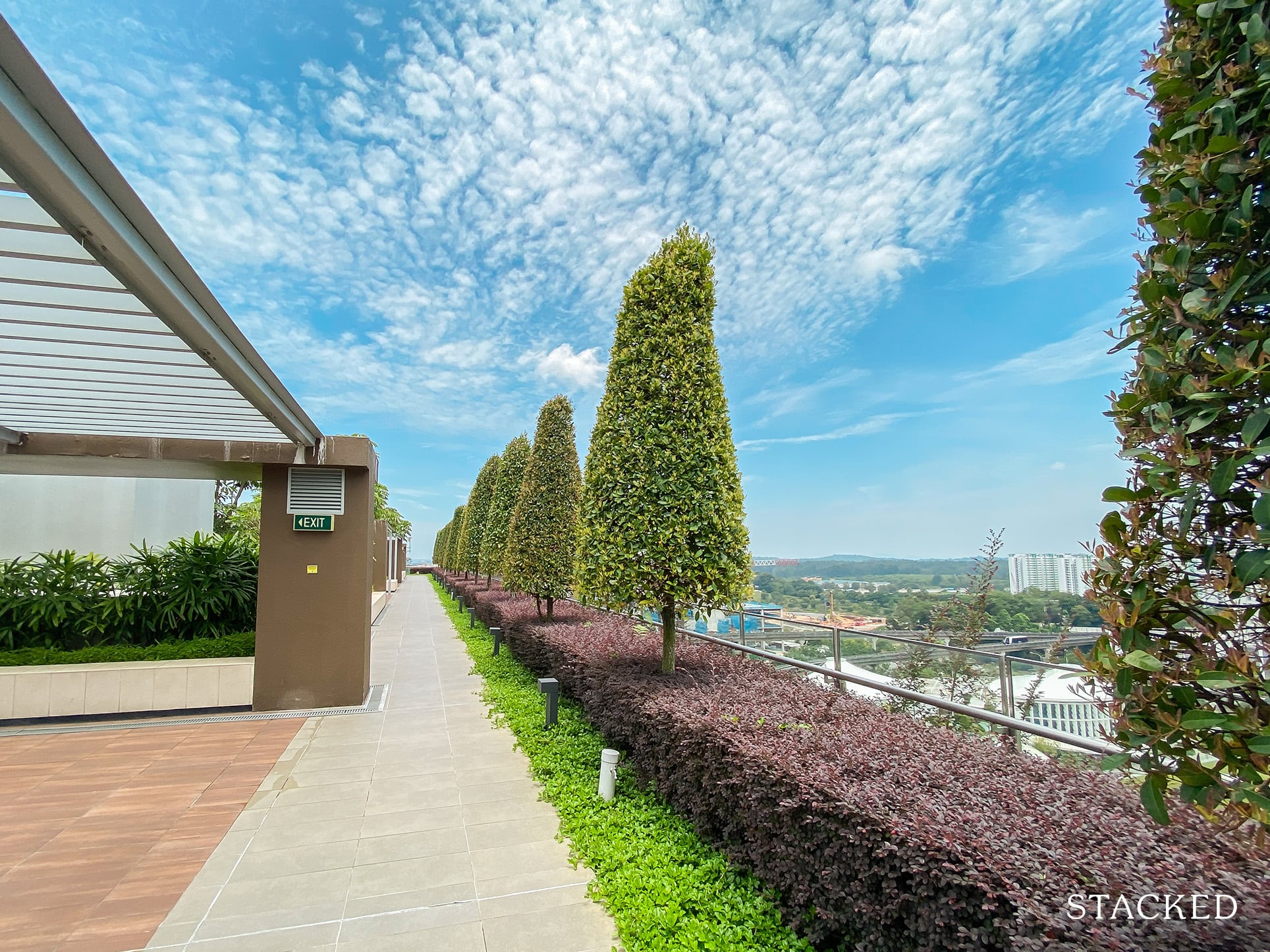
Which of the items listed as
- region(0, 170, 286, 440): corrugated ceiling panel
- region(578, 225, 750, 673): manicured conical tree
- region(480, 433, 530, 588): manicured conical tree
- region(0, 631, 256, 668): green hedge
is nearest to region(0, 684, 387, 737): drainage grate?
region(0, 631, 256, 668): green hedge

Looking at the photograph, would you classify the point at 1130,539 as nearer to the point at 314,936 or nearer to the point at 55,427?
the point at 314,936

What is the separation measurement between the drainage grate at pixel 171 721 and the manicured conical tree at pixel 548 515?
2.90m

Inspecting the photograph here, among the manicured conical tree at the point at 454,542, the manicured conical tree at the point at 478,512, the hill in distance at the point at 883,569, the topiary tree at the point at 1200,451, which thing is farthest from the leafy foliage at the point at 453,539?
the topiary tree at the point at 1200,451

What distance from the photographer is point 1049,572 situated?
327 cm

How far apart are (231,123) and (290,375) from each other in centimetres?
276

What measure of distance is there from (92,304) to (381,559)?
2312 centimetres

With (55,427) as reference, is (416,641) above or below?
below

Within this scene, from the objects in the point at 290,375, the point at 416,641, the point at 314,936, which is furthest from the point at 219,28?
the point at 416,641

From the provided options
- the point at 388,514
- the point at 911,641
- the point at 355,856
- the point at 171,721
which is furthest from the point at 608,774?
the point at 388,514

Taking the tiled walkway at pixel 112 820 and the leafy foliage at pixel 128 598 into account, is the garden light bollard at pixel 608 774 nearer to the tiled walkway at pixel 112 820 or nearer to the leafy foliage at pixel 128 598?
the tiled walkway at pixel 112 820

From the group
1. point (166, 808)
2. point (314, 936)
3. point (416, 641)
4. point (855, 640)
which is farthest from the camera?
point (416, 641)

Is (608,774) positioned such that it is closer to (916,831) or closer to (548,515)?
(916,831)

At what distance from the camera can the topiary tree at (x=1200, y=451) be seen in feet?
4.24

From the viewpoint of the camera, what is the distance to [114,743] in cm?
606
